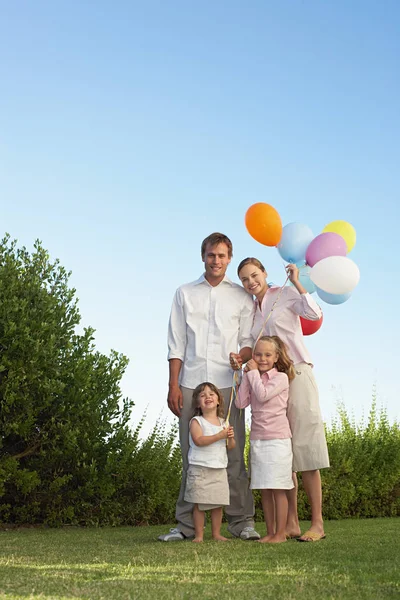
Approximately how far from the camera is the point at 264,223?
20.9 ft

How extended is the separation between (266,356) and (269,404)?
0.35 meters

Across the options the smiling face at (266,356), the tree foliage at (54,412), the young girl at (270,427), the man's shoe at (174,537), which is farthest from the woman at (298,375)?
the tree foliage at (54,412)

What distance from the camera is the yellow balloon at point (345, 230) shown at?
6566 millimetres

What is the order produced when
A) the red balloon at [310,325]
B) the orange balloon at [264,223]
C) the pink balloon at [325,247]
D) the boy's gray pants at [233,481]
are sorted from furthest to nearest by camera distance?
the red balloon at [310,325]
the orange balloon at [264,223]
the pink balloon at [325,247]
the boy's gray pants at [233,481]

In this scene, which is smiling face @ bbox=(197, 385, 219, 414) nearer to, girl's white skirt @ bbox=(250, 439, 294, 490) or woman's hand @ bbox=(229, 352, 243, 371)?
woman's hand @ bbox=(229, 352, 243, 371)

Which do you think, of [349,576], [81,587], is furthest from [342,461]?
[81,587]

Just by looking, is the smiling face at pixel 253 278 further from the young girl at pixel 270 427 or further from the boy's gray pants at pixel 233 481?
the boy's gray pants at pixel 233 481

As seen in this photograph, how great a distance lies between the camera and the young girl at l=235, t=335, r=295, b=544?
5309mm

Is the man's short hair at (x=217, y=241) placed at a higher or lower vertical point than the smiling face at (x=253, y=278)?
higher

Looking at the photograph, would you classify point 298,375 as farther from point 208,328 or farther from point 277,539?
point 277,539

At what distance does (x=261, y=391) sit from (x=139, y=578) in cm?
201

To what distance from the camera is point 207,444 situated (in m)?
5.48

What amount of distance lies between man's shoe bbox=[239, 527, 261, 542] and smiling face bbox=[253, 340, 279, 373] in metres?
1.29

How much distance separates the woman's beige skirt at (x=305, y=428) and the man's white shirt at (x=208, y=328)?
58cm
